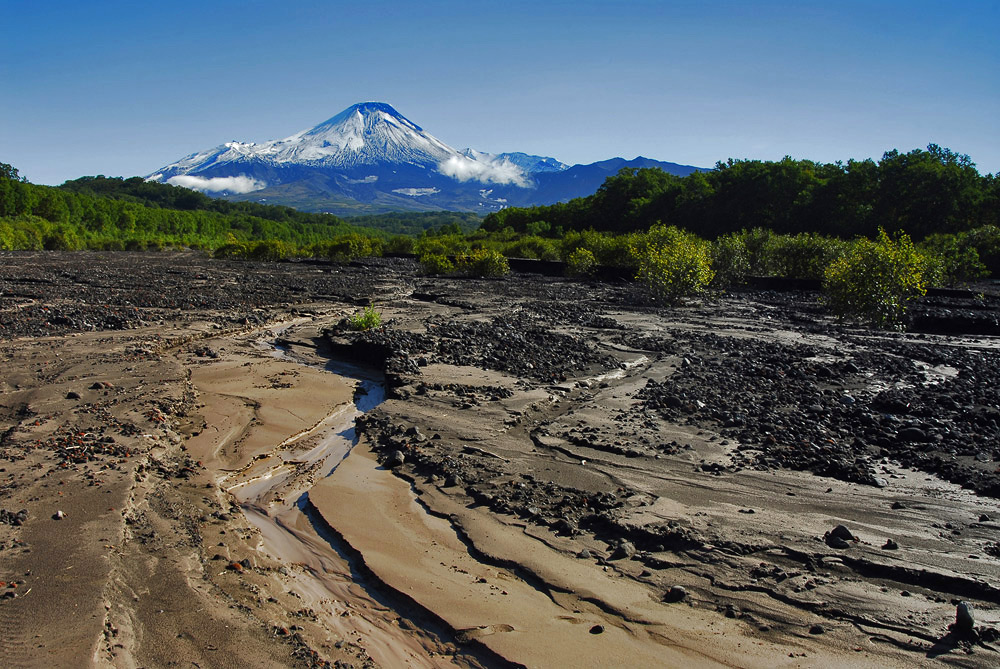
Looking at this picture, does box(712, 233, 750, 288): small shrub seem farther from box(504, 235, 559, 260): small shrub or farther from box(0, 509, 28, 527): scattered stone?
box(0, 509, 28, 527): scattered stone

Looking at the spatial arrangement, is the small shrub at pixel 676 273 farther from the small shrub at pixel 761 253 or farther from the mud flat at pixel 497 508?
the small shrub at pixel 761 253

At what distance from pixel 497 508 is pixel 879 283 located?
2117 cm

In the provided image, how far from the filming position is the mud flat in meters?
5.15

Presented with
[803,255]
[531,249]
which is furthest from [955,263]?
[531,249]

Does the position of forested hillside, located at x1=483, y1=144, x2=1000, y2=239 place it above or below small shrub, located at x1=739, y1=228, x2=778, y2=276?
above

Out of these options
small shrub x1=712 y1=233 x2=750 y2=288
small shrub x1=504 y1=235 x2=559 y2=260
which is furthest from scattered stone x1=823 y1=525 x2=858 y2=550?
small shrub x1=504 y1=235 x2=559 y2=260

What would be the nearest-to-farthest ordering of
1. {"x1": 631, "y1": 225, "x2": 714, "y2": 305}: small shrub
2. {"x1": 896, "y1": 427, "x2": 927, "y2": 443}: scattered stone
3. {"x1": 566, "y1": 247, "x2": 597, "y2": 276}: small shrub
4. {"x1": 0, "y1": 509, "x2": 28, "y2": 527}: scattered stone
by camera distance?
1. {"x1": 0, "y1": 509, "x2": 28, "y2": 527}: scattered stone
2. {"x1": 896, "y1": 427, "x2": 927, "y2": 443}: scattered stone
3. {"x1": 631, "y1": 225, "x2": 714, "y2": 305}: small shrub
4. {"x1": 566, "y1": 247, "x2": 597, "y2": 276}: small shrub

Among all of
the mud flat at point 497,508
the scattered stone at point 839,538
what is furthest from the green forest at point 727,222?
the scattered stone at point 839,538

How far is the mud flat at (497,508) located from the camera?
5152mm

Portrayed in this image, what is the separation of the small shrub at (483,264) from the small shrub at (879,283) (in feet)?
86.4

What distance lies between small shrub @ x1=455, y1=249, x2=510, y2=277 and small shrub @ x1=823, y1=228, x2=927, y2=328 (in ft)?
86.4

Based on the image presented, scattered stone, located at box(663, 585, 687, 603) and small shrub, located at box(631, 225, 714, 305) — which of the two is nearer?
scattered stone, located at box(663, 585, 687, 603)

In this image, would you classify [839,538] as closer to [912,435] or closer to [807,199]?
[912,435]

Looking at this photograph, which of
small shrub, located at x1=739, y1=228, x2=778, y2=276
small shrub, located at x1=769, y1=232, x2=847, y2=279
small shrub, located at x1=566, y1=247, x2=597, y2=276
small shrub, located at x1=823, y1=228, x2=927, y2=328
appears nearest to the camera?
small shrub, located at x1=823, y1=228, x2=927, y2=328
